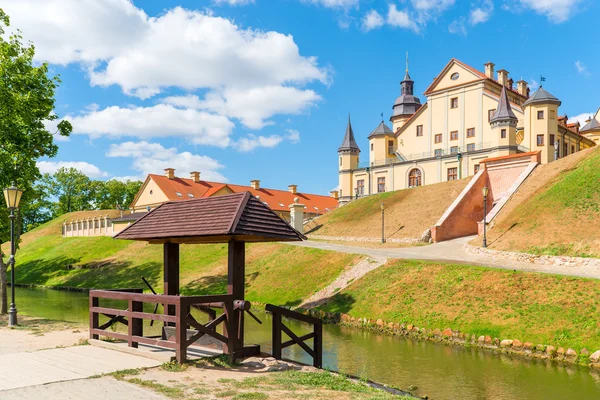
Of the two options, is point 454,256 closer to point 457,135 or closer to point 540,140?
point 540,140

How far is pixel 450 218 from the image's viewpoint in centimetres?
3847

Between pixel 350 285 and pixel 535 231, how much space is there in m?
11.3

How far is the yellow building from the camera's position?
50344mm

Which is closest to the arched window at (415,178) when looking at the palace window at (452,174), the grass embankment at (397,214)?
the palace window at (452,174)

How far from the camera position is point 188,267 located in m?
40.2

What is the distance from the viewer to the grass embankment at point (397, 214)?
138 feet

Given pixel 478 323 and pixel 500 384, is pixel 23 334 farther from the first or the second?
pixel 478 323

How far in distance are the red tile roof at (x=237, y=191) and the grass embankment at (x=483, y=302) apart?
3474cm

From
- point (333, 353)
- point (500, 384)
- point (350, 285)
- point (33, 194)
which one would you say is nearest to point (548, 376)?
point (500, 384)

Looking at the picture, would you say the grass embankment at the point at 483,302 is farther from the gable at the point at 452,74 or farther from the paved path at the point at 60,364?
the gable at the point at 452,74

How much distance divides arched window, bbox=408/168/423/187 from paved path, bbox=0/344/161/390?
48246 mm

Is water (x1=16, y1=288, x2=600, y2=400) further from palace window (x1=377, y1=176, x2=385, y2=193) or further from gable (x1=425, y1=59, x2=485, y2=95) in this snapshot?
gable (x1=425, y1=59, x2=485, y2=95)

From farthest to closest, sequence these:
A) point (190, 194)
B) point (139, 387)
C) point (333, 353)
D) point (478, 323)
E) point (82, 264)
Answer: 1. point (190, 194)
2. point (82, 264)
3. point (478, 323)
4. point (333, 353)
5. point (139, 387)

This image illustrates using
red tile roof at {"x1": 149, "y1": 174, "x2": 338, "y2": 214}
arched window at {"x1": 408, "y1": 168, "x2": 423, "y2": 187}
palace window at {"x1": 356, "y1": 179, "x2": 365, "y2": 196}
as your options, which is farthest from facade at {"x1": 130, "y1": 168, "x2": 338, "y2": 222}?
arched window at {"x1": 408, "y1": 168, "x2": 423, "y2": 187}
